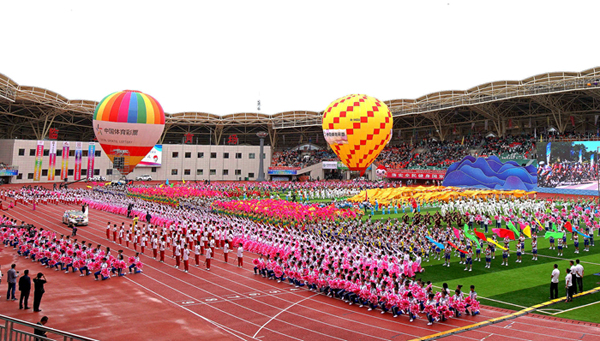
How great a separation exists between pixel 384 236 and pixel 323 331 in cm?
971

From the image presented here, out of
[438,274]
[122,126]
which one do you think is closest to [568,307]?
[438,274]

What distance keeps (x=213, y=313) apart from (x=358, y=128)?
75.7ft

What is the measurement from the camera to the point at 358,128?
32.5m

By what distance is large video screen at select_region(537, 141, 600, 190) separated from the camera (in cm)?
4156

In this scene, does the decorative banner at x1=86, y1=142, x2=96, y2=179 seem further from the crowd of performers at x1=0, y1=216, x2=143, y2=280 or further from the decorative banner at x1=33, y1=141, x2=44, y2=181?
the crowd of performers at x1=0, y1=216, x2=143, y2=280

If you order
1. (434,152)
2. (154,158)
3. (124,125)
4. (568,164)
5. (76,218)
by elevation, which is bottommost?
(76,218)

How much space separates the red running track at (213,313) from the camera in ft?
33.3

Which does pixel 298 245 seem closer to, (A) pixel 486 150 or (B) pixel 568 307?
(B) pixel 568 307

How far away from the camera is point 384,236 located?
1952cm

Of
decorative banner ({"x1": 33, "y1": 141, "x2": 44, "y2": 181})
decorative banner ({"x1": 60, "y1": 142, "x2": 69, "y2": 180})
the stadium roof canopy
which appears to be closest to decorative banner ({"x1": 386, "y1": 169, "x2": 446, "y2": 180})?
the stadium roof canopy

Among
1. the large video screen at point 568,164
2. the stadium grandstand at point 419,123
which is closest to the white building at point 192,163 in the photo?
the stadium grandstand at point 419,123

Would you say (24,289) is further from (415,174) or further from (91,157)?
(91,157)

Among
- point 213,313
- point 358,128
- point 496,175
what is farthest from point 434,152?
point 213,313

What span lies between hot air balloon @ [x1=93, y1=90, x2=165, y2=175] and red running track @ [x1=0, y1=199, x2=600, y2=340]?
13785 millimetres
